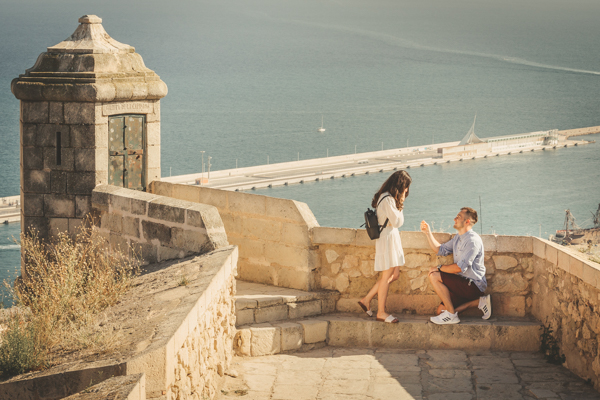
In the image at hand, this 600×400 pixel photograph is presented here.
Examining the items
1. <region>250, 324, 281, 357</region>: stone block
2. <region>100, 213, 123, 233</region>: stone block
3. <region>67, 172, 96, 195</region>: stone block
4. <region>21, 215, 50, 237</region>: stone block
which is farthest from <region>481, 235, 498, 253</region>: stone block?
<region>21, 215, 50, 237</region>: stone block

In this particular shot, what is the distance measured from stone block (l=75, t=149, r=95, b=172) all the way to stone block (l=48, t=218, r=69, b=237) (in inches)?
19.9

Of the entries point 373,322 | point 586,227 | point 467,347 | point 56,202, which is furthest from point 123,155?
point 586,227

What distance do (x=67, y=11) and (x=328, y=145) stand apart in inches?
4456

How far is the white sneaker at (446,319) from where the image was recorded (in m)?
5.35

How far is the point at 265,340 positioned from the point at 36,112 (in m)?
3.13

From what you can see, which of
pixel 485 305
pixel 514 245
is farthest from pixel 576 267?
pixel 485 305

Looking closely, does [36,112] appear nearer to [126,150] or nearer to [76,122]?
[76,122]

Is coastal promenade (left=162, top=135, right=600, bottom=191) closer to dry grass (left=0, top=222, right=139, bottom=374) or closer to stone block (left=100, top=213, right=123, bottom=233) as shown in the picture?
stone block (left=100, top=213, right=123, bottom=233)

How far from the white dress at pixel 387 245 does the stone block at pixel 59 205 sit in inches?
116

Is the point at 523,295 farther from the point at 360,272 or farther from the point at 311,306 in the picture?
the point at 311,306

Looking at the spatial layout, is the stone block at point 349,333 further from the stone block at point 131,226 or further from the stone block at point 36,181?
the stone block at point 36,181

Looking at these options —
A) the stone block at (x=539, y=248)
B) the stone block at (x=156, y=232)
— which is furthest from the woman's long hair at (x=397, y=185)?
the stone block at (x=156, y=232)

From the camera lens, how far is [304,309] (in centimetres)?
558

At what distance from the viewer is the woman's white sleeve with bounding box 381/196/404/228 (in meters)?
5.22
